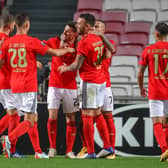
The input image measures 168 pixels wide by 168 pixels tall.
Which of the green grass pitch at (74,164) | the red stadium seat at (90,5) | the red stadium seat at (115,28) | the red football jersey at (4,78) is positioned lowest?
the green grass pitch at (74,164)

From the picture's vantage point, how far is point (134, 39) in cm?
1439

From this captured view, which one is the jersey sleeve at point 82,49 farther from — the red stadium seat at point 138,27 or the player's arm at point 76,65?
the red stadium seat at point 138,27

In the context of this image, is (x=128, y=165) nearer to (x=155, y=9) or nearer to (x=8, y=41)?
(x=8, y=41)

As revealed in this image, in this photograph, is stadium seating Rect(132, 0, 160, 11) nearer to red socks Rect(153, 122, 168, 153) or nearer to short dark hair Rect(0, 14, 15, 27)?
short dark hair Rect(0, 14, 15, 27)

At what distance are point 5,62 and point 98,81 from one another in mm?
1153

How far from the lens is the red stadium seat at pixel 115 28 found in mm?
14595

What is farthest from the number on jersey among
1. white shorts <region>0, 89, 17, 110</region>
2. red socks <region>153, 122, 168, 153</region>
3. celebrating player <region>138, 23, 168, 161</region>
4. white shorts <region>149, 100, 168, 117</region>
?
red socks <region>153, 122, 168, 153</region>

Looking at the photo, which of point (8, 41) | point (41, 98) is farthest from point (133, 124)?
point (8, 41)

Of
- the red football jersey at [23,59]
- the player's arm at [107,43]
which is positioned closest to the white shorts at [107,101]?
the player's arm at [107,43]

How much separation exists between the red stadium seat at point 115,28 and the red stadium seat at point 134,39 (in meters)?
0.18

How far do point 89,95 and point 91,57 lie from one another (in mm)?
459

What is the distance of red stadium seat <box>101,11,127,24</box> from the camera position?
14789mm

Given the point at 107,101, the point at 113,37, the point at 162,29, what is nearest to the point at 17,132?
the point at 107,101

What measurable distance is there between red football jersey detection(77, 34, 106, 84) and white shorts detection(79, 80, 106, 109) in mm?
61
